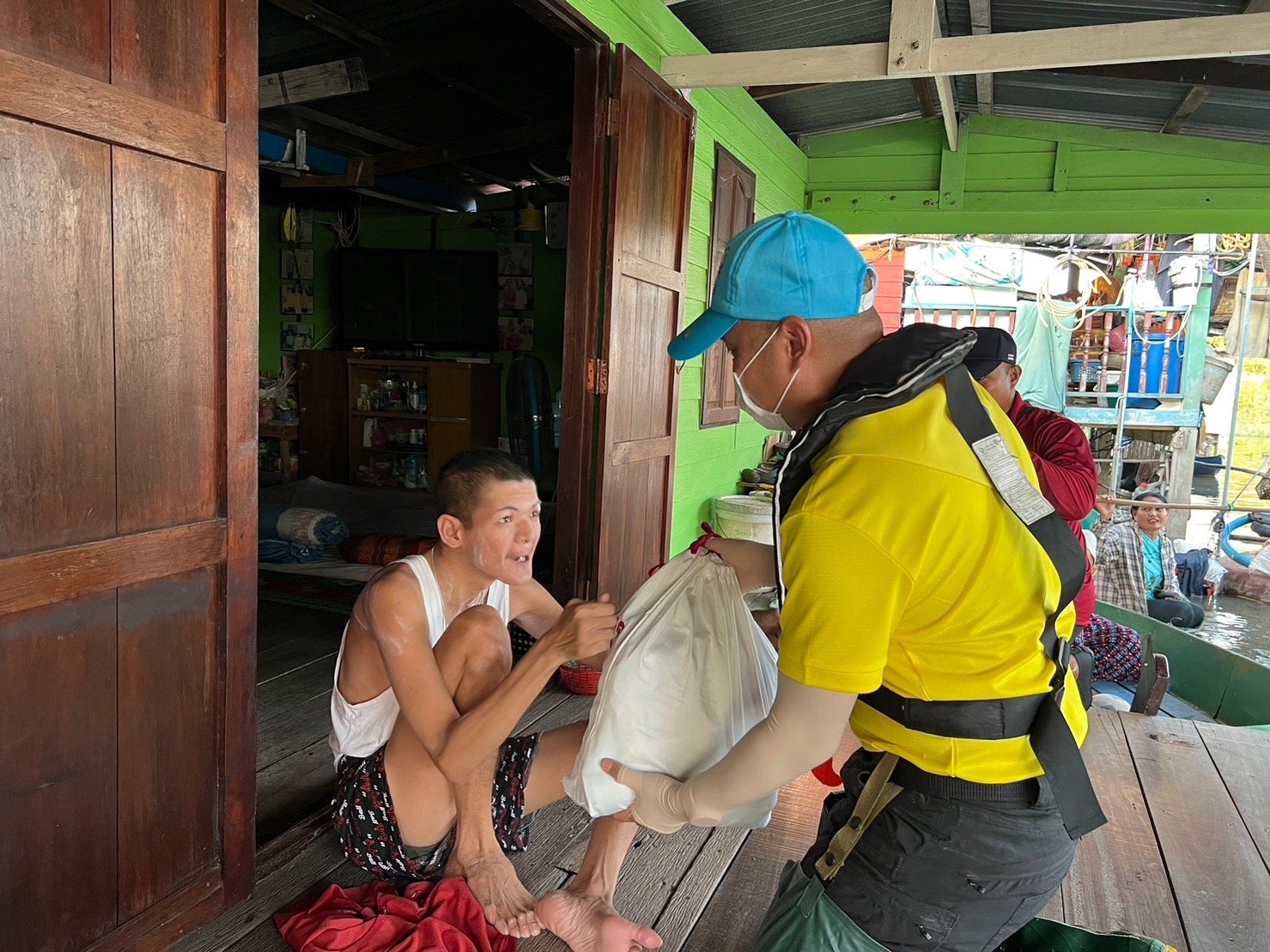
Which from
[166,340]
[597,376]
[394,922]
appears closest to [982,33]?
[597,376]

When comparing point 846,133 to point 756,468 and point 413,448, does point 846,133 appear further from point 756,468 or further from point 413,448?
point 413,448

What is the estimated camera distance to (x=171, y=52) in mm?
1664

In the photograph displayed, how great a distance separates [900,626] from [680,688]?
47 cm

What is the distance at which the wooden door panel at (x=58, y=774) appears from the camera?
5.01 feet

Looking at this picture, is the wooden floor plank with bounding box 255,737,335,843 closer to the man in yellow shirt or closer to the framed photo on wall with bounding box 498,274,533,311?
the man in yellow shirt

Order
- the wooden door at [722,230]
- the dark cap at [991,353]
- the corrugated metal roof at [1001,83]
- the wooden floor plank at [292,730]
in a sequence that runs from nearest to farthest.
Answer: the dark cap at [991,353] < the wooden floor plank at [292,730] < the corrugated metal roof at [1001,83] < the wooden door at [722,230]

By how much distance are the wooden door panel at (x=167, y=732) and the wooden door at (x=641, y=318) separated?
5.86ft

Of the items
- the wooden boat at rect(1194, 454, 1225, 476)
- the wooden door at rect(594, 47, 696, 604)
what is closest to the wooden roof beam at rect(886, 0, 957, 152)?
the wooden door at rect(594, 47, 696, 604)

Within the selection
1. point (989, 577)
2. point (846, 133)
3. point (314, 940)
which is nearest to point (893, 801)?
point (989, 577)

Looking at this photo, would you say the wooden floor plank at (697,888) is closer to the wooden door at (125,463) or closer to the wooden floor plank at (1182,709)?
the wooden door at (125,463)

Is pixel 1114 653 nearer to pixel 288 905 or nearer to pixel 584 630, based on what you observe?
pixel 584 630

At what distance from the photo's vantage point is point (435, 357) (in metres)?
7.40

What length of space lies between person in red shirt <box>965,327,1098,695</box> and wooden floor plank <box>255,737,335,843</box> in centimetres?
221

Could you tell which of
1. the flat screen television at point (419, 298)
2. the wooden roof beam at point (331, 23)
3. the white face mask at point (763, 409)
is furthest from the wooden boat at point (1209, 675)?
the flat screen television at point (419, 298)
